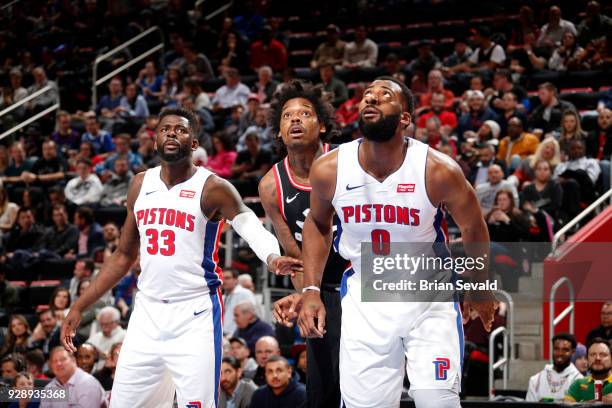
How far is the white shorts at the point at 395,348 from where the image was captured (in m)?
5.23

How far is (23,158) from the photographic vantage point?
15.3m

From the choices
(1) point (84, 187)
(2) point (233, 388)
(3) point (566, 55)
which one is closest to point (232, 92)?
(1) point (84, 187)

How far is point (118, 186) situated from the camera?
1386cm

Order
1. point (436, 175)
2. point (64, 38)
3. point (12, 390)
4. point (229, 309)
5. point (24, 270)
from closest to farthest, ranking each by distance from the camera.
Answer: point (436, 175) → point (12, 390) → point (229, 309) → point (24, 270) → point (64, 38)

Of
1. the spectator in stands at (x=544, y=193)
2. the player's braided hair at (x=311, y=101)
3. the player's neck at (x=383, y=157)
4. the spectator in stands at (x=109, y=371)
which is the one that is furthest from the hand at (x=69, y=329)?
the spectator in stands at (x=544, y=193)

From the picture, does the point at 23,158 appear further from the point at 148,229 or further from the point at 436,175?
the point at 436,175

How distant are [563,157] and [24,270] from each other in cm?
679

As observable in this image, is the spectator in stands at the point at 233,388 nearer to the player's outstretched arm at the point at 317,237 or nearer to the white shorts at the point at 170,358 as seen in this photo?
the white shorts at the point at 170,358

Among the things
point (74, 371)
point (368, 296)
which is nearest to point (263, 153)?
point (74, 371)

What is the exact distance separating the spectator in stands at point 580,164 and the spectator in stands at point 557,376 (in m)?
3.06

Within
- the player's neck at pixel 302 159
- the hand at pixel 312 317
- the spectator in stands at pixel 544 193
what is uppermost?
the spectator in stands at pixel 544 193

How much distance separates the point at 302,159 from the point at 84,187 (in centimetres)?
807

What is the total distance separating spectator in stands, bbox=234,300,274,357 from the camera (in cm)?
1050

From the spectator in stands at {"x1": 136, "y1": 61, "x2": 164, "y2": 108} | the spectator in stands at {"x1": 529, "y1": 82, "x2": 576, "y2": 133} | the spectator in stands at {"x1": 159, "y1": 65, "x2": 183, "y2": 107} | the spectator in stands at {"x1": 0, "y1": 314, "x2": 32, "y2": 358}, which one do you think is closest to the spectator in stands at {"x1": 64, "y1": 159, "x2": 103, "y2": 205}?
the spectator in stands at {"x1": 159, "y1": 65, "x2": 183, "y2": 107}
